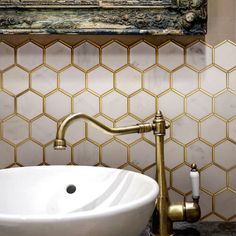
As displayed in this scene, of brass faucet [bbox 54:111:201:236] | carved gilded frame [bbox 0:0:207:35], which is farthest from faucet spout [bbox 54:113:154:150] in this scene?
carved gilded frame [bbox 0:0:207:35]

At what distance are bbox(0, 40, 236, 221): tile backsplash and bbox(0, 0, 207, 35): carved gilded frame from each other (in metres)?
0.04

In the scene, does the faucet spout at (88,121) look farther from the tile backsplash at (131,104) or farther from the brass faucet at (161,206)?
the tile backsplash at (131,104)

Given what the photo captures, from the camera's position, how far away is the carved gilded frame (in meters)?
1.10

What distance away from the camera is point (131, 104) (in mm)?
1135

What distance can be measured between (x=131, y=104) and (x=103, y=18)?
23 cm

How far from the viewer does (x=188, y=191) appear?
113 centimetres

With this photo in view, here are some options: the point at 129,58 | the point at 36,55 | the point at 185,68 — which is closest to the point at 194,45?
the point at 185,68

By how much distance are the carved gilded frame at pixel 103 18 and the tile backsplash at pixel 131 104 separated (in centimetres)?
4

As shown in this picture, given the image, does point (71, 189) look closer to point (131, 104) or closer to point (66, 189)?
point (66, 189)

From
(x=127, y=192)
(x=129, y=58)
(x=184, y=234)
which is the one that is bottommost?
(x=184, y=234)

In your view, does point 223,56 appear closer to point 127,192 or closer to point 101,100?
point 101,100

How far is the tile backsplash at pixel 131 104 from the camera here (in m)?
1.13

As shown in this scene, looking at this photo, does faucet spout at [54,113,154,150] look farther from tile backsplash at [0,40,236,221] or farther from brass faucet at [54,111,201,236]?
tile backsplash at [0,40,236,221]

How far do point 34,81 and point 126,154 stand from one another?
12.1 inches
